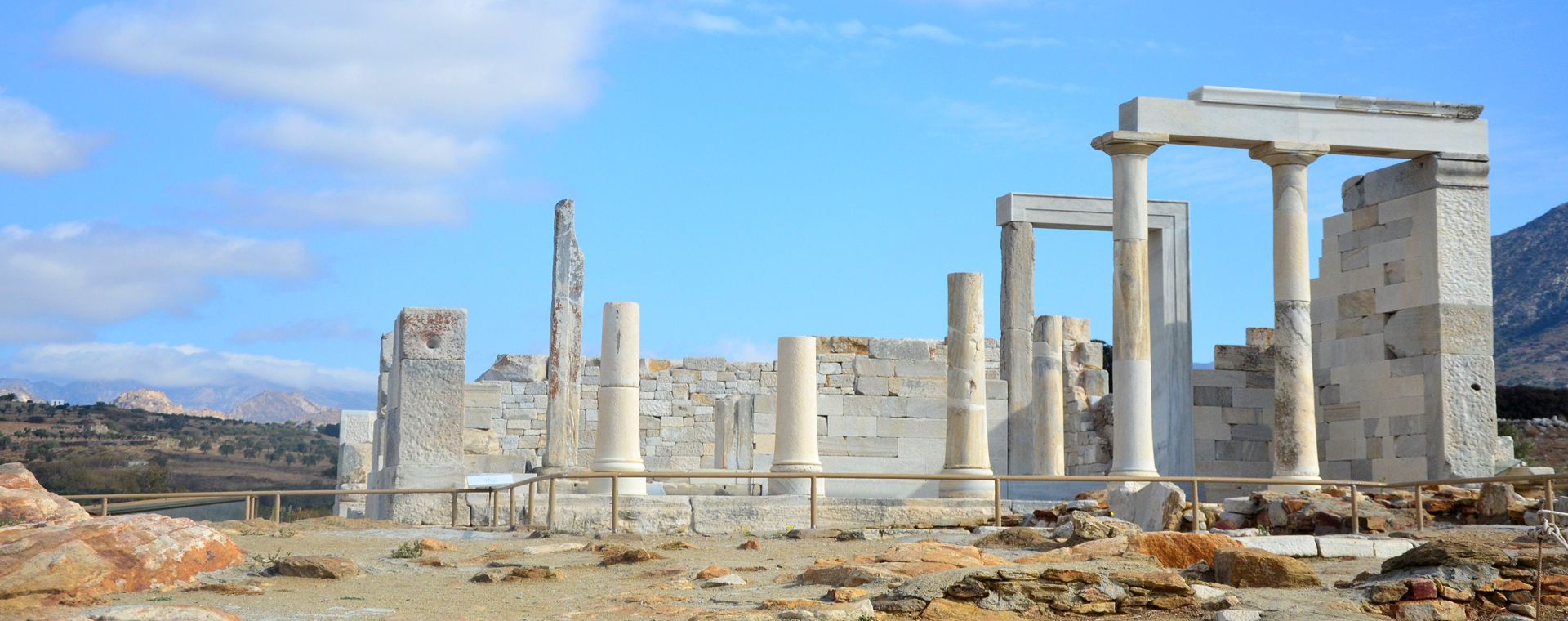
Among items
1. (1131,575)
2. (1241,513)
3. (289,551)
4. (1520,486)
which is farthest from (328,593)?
(1520,486)

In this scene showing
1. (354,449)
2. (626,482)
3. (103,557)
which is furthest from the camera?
(354,449)

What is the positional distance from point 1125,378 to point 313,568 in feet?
43.6

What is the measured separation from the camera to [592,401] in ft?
109

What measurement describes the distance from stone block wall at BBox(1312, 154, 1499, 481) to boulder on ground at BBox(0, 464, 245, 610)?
17.3m

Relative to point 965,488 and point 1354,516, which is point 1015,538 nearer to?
point 1354,516

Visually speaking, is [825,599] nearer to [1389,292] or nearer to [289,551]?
[289,551]

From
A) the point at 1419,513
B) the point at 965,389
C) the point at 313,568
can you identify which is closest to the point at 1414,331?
the point at 965,389

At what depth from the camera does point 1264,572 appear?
42.3ft

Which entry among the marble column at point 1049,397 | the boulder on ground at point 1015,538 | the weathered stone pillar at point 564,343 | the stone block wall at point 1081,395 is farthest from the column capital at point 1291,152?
the weathered stone pillar at point 564,343

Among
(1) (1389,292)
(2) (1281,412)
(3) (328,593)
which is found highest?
(1) (1389,292)

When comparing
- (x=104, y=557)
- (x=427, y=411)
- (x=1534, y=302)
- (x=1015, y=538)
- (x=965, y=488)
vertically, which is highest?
(x=1534, y=302)

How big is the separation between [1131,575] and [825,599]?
215 cm

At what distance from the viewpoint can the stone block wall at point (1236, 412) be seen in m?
28.0

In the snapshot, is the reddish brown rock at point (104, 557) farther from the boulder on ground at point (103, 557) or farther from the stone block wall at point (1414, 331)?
Result: the stone block wall at point (1414, 331)
